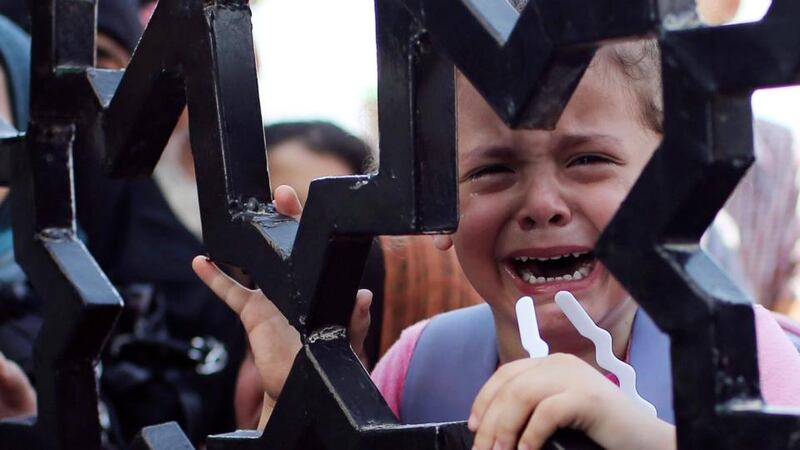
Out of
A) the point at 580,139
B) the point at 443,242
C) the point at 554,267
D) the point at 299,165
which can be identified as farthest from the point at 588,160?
the point at 299,165

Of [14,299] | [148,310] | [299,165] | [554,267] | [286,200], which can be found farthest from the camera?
[299,165]

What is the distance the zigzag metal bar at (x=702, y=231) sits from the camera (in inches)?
30.8

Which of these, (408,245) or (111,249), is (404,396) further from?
(111,249)

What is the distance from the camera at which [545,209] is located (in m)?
1.53

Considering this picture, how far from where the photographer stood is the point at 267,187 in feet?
3.97

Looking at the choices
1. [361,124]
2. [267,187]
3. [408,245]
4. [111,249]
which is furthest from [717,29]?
[111,249]

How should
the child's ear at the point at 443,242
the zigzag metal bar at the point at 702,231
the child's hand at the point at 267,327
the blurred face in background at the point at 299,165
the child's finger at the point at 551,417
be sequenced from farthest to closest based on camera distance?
the blurred face in background at the point at 299,165 < the child's ear at the point at 443,242 < the child's hand at the point at 267,327 < the child's finger at the point at 551,417 < the zigzag metal bar at the point at 702,231

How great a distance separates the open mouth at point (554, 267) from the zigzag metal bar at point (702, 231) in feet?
2.42

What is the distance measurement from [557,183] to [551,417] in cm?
58

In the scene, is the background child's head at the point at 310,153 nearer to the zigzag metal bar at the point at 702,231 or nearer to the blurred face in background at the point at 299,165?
the blurred face in background at the point at 299,165

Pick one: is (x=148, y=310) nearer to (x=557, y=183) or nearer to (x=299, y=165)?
(x=299, y=165)

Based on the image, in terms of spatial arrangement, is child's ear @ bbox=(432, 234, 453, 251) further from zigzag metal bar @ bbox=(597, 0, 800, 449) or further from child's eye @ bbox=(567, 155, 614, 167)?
zigzag metal bar @ bbox=(597, 0, 800, 449)

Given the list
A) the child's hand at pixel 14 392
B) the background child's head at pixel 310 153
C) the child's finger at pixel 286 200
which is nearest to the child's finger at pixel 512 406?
the child's finger at pixel 286 200

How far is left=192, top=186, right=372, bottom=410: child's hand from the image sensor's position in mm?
1499
